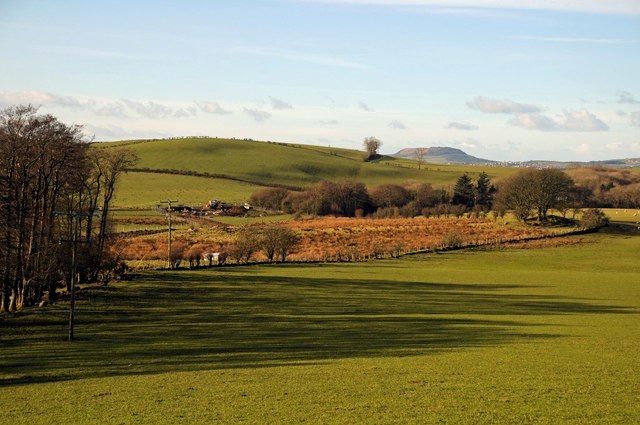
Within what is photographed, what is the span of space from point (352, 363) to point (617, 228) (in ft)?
288

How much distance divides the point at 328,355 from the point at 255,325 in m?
9.35

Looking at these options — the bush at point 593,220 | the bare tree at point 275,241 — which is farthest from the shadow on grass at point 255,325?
the bush at point 593,220

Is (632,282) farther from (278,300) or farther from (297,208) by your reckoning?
(297,208)

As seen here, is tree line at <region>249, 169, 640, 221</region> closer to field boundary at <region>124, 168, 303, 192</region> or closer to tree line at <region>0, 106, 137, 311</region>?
field boundary at <region>124, 168, 303, 192</region>

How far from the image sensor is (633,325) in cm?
3547

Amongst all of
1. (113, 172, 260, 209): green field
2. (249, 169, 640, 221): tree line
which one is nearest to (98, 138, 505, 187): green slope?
(113, 172, 260, 209): green field

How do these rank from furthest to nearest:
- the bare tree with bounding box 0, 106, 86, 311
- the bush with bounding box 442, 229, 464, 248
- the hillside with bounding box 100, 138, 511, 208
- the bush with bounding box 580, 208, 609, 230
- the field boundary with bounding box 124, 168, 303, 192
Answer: the field boundary with bounding box 124, 168, 303, 192, the hillside with bounding box 100, 138, 511, 208, the bush with bounding box 580, 208, 609, 230, the bush with bounding box 442, 229, 464, 248, the bare tree with bounding box 0, 106, 86, 311

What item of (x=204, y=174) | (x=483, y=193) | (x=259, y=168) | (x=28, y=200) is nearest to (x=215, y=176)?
(x=204, y=174)

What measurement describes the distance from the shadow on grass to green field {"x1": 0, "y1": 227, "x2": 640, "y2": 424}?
12 centimetres

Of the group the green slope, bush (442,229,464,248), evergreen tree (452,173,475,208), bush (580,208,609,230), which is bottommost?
bush (442,229,464,248)

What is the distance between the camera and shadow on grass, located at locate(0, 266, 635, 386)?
26422 mm

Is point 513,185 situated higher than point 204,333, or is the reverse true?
point 513,185

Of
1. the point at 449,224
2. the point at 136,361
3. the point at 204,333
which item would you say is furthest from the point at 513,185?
the point at 136,361

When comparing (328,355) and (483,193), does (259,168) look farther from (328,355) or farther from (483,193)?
(328,355)
